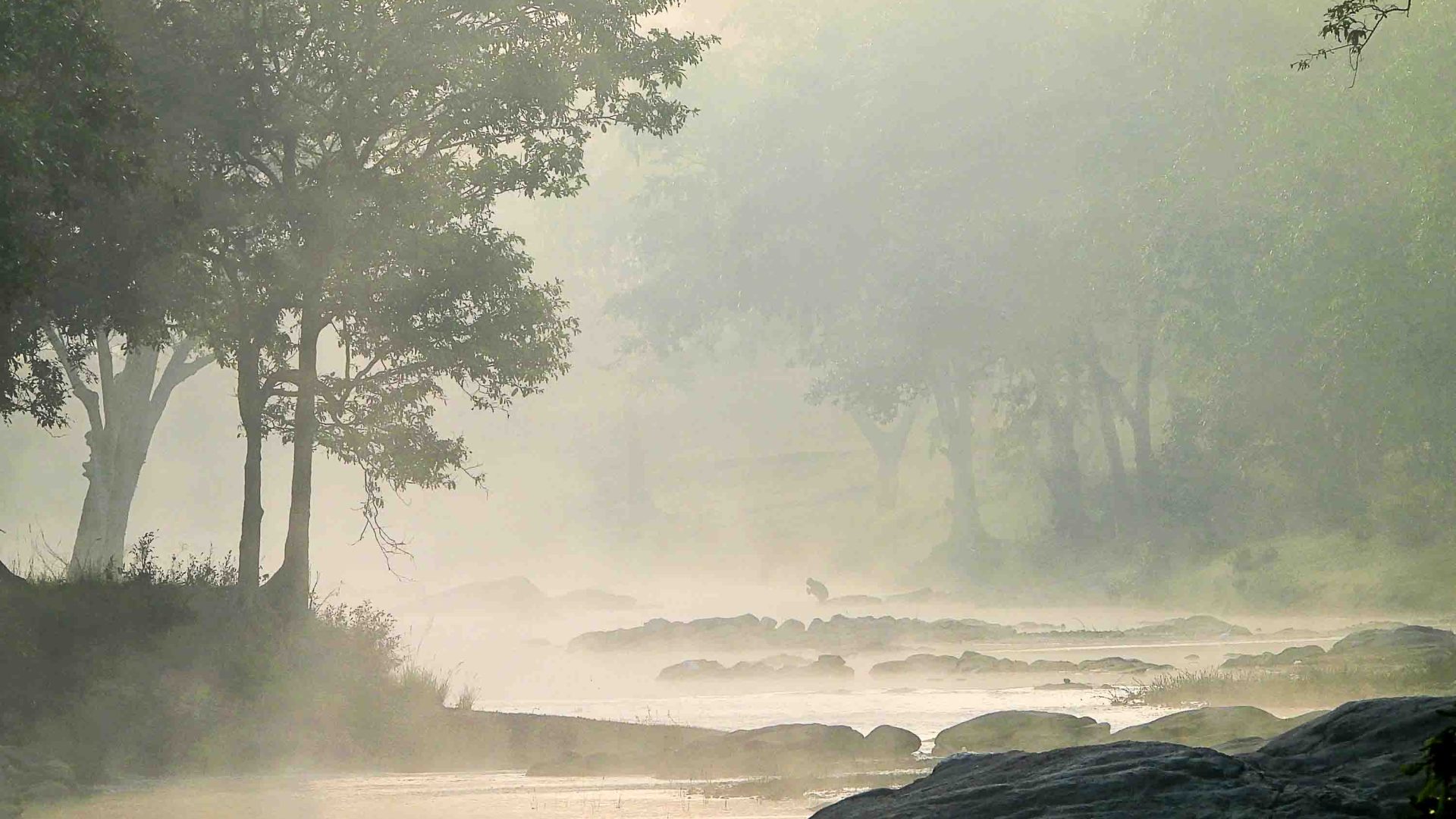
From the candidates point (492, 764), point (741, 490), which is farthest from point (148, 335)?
point (741, 490)

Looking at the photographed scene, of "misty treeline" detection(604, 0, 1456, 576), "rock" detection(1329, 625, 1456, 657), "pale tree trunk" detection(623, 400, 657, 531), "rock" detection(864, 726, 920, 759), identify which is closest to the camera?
"rock" detection(864, 726, 920, 759)

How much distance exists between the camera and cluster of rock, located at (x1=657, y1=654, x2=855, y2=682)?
35.9 m

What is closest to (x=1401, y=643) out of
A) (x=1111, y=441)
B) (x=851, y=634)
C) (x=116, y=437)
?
(x=851, y=634)

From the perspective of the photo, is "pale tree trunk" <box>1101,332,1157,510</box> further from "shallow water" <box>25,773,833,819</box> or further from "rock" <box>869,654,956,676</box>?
"shallow water" <box>25,773,833,819</box>

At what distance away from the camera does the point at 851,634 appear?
42812mm

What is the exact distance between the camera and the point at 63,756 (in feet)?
67.6

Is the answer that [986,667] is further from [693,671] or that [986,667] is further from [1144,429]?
[1144,429]

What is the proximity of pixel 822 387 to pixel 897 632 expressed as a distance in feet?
66.7

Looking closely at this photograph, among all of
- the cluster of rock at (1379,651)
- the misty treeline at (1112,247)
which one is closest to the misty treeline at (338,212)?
the cluster of rock at (1379,651)

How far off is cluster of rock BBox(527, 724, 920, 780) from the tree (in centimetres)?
665

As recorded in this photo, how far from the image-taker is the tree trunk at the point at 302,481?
991 inches

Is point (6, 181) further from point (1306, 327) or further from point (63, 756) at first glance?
point (1306, 327)

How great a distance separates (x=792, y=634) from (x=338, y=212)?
22895 millimetres

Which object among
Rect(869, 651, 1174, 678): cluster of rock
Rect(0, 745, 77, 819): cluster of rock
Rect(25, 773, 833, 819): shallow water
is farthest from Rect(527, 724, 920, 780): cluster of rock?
Rect(869, 651, 1174, 678): cluster of rock
